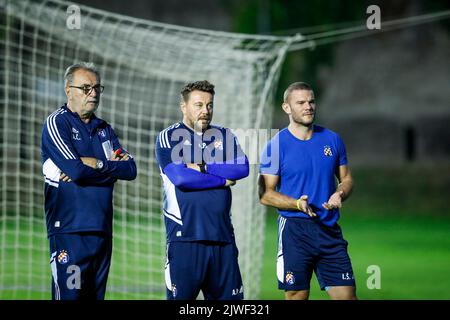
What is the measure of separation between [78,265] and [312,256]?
1.44m

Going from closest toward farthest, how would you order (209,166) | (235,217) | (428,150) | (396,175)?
(209,166), (235,217), (396,175), (428,150)

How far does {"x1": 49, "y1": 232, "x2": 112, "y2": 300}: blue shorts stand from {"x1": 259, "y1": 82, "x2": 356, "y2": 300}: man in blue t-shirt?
1.06 m

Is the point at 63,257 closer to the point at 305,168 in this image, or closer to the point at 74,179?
Result: the point at 74,179

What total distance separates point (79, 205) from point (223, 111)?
413 cm

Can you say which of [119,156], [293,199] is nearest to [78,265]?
[119,156]

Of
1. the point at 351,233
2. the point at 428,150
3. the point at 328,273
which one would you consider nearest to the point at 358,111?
the point at 428,150

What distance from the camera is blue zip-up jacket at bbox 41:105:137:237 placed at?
536 centimetres

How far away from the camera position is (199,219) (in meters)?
5.30

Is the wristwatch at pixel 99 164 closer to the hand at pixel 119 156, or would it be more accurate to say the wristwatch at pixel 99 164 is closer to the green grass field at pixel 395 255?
the hand at pixel 119 156

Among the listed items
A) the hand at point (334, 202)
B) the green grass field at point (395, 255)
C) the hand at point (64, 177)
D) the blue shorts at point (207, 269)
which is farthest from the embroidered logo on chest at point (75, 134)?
the green grass field at point (395, 255)

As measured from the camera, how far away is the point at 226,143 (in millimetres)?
5520

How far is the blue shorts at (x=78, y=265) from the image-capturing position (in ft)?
17.5

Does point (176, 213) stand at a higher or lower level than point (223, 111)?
lower
